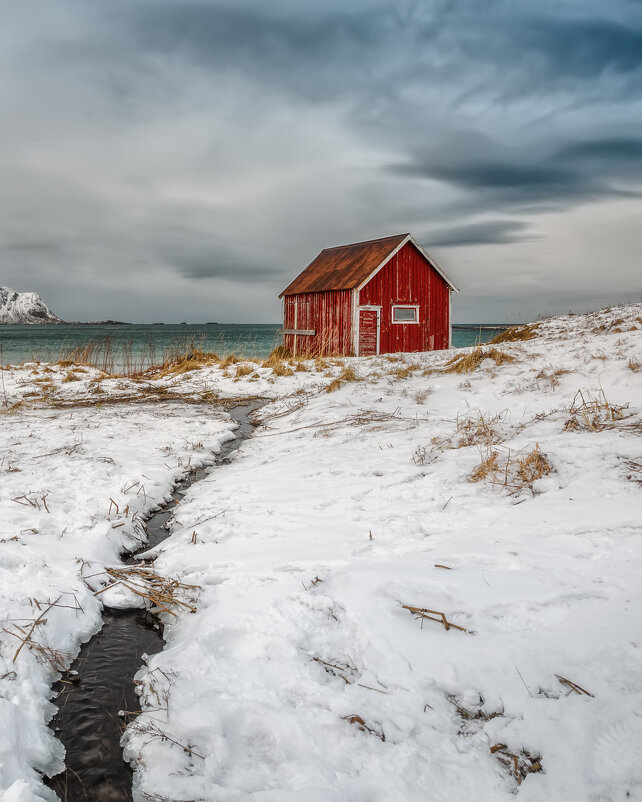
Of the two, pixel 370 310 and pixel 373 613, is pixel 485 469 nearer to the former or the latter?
pixel 373 613

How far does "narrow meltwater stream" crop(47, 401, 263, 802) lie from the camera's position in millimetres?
2023

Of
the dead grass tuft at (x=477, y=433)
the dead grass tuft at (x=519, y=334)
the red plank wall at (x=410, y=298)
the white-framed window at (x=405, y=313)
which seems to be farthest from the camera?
the white-framed window at (x=405, y=313)

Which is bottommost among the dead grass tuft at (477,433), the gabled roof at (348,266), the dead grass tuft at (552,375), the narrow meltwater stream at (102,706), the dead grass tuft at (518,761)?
the narrow meltwater stream at (102,706)

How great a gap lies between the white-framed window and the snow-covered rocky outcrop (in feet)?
563

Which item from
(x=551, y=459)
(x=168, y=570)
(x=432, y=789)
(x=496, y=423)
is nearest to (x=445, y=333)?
(x=496, y=423)

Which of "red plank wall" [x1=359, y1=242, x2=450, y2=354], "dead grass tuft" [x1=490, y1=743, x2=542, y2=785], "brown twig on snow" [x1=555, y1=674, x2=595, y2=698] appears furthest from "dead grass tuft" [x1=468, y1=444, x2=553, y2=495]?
"red plank wall" [x1=359, y1=242, x2=450, y2=354]

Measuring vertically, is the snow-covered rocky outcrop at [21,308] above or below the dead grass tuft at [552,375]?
above

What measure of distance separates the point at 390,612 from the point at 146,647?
4.47ft

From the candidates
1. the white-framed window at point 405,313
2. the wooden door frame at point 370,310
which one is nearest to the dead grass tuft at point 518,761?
the wooden door frame at point 370,310

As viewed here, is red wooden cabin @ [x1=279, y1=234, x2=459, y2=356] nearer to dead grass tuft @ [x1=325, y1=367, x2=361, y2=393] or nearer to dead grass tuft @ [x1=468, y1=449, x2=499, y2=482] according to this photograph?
dead grass tuft @ [x1=325, y1=367, x2=361, y2=393]

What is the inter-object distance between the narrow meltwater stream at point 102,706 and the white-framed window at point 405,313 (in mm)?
18482

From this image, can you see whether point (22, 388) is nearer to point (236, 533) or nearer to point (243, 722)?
point (236, 533)

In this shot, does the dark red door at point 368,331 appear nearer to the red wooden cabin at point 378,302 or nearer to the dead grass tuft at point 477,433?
the red wooden cabin at point 378,302

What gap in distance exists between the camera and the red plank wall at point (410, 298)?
796 inches
